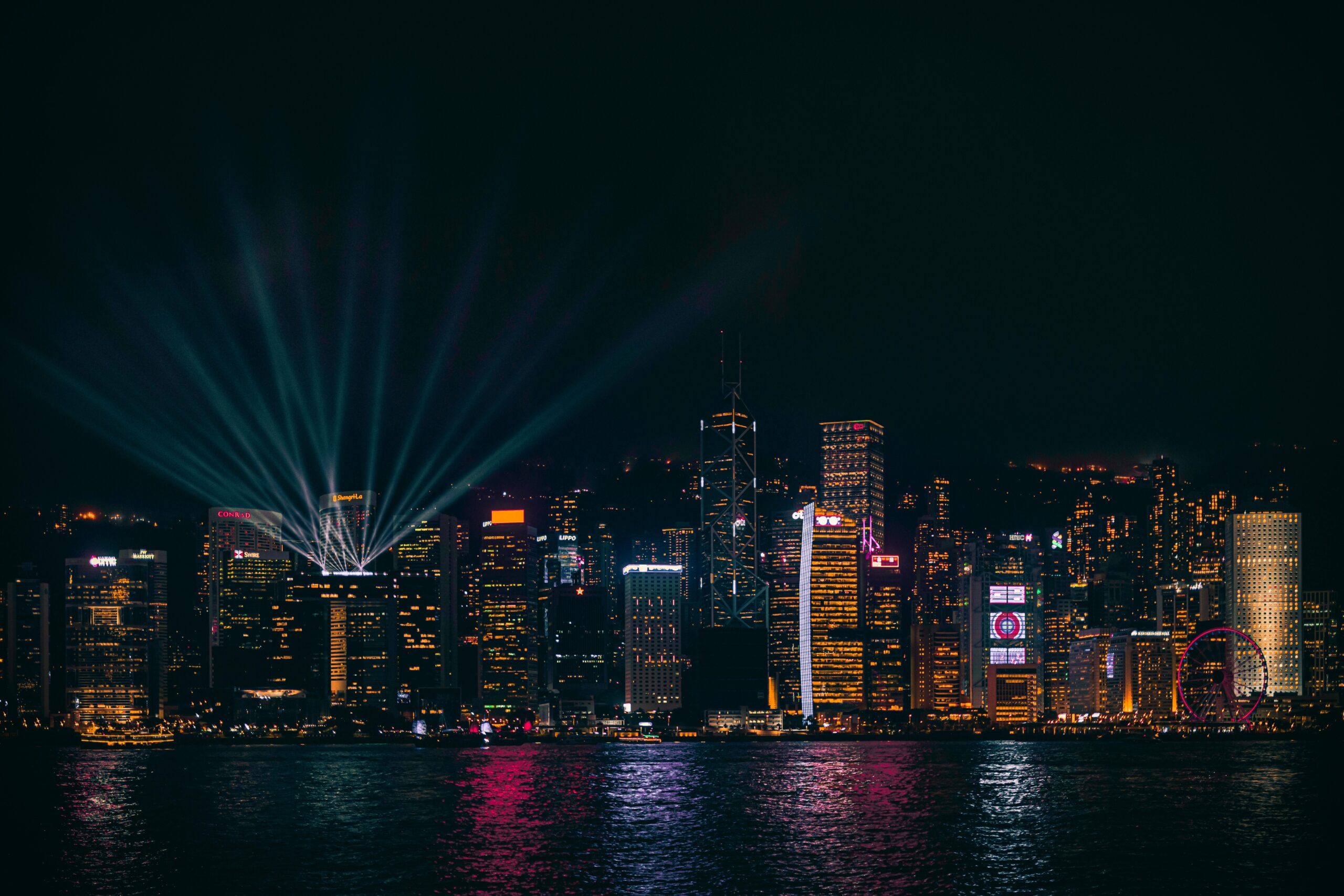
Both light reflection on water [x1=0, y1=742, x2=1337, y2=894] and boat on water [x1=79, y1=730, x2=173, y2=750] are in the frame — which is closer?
light reflection on water [x1=0, y1=742, x2=1337, y2=894]

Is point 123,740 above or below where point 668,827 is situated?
below

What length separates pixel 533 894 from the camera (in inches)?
2325

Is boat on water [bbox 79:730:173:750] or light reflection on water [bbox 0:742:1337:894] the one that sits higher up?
light reflection on water [bbox 0:742:1337:894]

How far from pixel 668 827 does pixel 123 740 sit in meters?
128

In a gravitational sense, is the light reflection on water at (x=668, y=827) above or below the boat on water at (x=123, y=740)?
above

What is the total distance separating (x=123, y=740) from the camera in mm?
190125

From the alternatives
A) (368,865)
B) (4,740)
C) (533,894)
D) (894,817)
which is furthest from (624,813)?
(4,740)

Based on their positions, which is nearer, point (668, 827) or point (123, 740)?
point (668, 827)

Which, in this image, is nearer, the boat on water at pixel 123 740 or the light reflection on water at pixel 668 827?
the light reflection on water at pixel 668 827

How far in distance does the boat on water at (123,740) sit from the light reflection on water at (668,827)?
4543cm

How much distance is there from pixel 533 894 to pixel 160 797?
5281cm

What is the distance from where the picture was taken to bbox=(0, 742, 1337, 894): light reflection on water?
209 feet

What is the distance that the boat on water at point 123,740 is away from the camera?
188625mm

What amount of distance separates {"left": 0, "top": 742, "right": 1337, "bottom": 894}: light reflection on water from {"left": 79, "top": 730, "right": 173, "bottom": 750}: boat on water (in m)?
45.4
